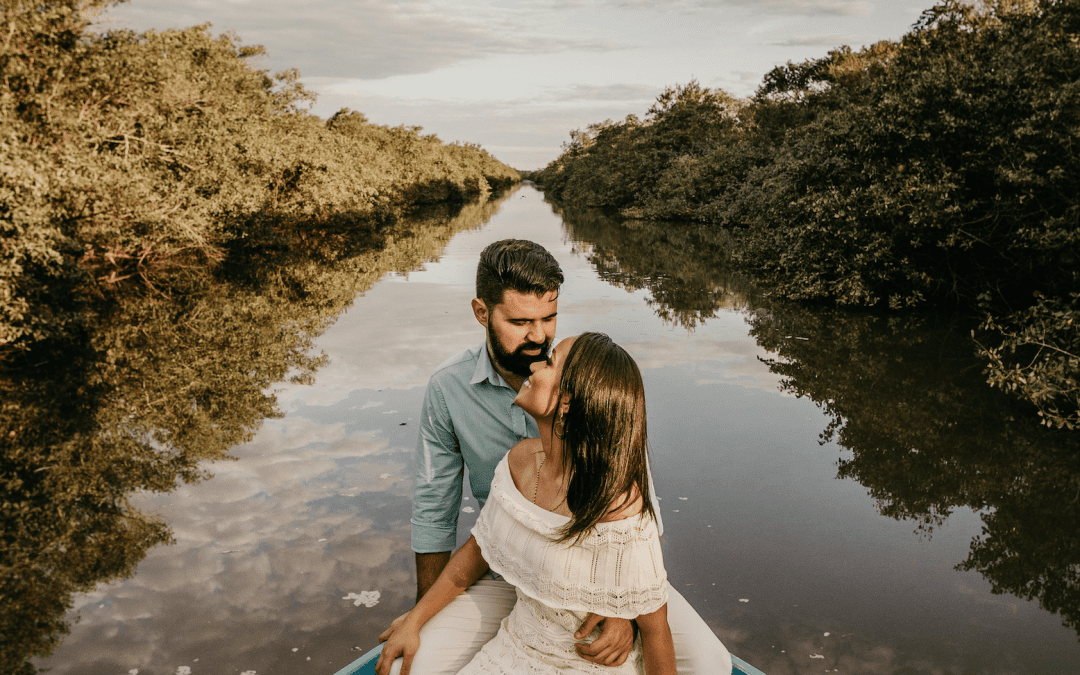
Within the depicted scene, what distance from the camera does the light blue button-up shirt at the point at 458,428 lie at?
9.73 ft

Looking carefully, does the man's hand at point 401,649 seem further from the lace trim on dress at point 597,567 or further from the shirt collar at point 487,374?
the shirt collar at point 487,374

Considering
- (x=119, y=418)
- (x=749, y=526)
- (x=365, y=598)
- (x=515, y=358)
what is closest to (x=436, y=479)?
(x=515, y=358)

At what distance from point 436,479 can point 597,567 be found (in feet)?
3.58

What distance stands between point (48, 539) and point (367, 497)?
213cm

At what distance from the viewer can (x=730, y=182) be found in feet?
106

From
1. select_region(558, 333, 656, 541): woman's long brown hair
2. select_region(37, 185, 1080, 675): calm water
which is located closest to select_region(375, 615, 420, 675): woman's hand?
select_region(558, 333, 656, 541): woman's long brown hair

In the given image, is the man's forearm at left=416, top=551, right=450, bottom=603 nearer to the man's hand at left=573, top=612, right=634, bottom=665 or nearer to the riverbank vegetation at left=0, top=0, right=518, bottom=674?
the man's hand at left=573, top=612, right=634, bottom=665

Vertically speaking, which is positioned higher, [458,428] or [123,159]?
[123,159]

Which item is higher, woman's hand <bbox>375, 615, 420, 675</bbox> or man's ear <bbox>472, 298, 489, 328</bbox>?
man's ear <bbox>472, 298, 489, 328</bbox>

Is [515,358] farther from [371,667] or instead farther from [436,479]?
[371,667]

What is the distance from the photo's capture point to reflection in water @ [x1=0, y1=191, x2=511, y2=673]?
4742 mm

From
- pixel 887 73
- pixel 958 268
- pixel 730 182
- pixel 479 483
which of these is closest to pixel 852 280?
pixel 958 268

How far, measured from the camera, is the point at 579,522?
2121 mm

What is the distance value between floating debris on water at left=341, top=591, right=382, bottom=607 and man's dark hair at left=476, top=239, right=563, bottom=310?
2243 mm
